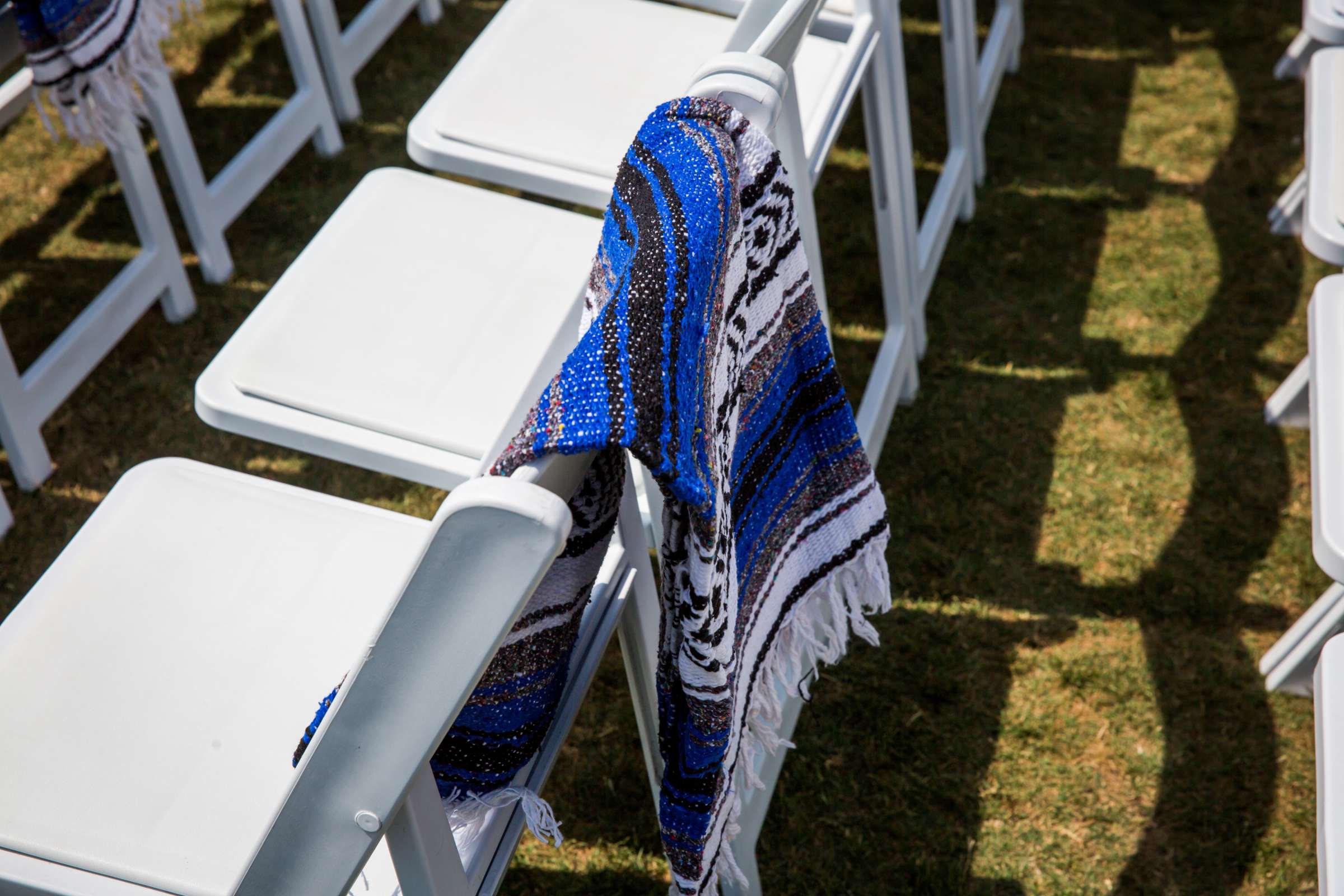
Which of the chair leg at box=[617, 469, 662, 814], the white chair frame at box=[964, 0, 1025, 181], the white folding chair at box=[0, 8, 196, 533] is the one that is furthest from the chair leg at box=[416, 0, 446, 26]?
the chair leg at box=[617, 469, 662, 814]

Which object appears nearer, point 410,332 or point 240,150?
point 410,332

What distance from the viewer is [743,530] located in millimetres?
1111

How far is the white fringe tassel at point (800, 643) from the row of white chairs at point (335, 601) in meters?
0.12

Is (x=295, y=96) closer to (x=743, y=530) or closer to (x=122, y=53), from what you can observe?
(x=122, y=53)

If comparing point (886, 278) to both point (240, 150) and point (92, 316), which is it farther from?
point (240, 150)

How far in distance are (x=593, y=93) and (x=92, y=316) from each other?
41.1 inches

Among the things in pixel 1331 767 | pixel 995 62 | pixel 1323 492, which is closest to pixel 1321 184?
pixel 1323 492

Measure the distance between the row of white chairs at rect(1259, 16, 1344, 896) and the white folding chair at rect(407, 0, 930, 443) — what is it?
57cm

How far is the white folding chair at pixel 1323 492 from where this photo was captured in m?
1.27

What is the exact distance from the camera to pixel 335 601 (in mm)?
1245

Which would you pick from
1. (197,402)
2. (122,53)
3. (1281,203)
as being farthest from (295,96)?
(1281,203)

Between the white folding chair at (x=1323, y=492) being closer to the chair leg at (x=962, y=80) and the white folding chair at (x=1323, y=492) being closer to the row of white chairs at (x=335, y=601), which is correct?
the row of white chairs at (x=335, y=601)

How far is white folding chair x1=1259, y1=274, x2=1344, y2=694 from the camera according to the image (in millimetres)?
1268

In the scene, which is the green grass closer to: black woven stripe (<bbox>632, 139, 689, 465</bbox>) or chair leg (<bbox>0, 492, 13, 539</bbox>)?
chair leg (<bbox>0, 492, 13, 539</bbox>)
